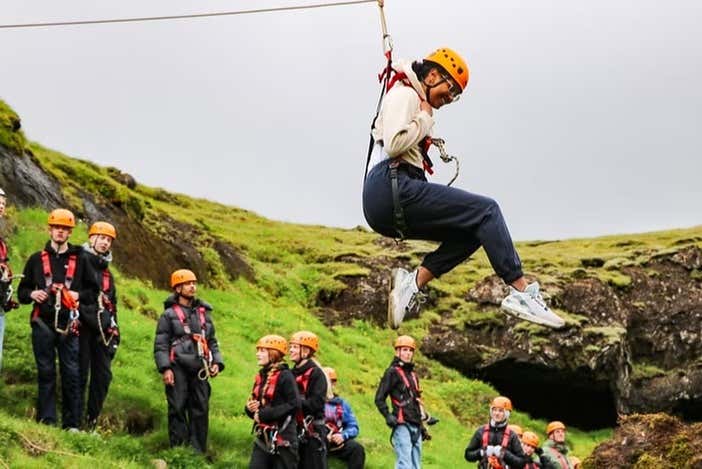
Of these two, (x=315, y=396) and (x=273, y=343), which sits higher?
(x=273, y=343)

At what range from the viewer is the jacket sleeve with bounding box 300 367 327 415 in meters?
12.5

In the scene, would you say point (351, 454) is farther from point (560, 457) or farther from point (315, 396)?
point (560, 457)

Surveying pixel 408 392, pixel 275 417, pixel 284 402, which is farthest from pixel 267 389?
pixel 408 392

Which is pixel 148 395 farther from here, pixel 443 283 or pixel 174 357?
pixel 443 283

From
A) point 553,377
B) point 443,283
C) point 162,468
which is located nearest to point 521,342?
point 553,377

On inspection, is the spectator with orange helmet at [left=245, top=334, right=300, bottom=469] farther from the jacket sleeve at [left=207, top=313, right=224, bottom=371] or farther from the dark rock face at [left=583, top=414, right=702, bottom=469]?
the dark rock face at [left=583, top=414, right=702, bottom=469]

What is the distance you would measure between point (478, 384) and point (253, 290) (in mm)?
6668

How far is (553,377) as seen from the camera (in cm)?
2766

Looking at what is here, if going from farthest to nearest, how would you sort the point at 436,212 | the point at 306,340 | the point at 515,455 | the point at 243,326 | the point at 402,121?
1. the point at 243,326
2. the point at 515,455
3. the point at 306,340
4. the point at 436,212
5. the point at 402,121

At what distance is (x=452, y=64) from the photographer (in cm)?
756

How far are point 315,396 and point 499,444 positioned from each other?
12.4ft

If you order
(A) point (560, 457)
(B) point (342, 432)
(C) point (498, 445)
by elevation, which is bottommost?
(A) point (560, 457)

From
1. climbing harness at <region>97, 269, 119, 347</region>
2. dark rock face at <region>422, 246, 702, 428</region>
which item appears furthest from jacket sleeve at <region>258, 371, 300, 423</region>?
dark rock face at <region>422, 246, 702, 428</region>

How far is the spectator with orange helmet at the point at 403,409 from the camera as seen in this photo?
1451 centimetres
